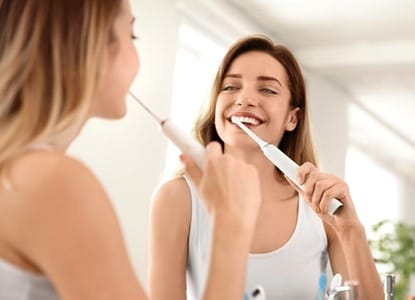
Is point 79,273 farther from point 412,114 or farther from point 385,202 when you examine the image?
point 385,202

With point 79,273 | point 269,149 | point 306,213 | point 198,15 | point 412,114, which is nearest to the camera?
point 79,273

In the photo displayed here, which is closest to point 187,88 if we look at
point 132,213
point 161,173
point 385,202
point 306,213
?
point 161,173

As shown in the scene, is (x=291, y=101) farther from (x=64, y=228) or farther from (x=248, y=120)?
(x=64, y=228)

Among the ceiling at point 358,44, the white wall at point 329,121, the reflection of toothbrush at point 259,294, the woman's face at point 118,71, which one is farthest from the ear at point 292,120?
the white wall at point 329,121

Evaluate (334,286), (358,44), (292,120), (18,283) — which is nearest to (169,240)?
(334,286)

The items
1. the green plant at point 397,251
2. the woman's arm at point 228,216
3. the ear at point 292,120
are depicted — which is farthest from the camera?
the green plant at point 397,251

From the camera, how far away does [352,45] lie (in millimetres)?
3307

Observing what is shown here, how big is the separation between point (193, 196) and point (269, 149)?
0.17 meters

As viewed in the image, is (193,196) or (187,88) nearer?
(193,196)

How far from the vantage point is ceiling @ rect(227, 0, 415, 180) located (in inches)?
116

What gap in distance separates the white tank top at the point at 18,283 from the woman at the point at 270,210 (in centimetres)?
50

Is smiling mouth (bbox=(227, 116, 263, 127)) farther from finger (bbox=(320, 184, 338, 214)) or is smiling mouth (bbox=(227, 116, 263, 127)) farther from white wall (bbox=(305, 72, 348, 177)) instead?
white wall (bbox=(305, 72, 348, 177))

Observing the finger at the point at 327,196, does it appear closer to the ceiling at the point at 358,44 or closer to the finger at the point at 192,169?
the finger at the point at 192,169

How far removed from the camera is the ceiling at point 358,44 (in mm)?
2939
